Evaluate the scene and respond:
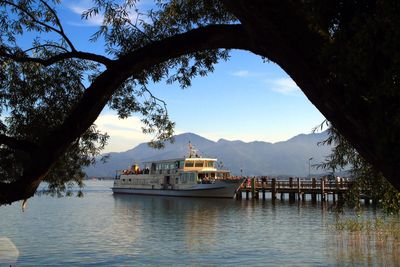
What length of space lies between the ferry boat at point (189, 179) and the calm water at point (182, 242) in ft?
76.0

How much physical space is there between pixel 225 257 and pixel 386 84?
20.3m

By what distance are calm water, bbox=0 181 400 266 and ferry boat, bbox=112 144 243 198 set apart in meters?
23.2

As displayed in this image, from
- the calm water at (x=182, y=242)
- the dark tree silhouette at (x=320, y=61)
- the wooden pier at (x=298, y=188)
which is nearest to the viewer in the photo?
the dark tree silhouette at (x=320, y=61)

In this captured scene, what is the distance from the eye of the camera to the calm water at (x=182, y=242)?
862 inches

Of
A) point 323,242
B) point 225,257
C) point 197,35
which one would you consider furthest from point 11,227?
point 197,35

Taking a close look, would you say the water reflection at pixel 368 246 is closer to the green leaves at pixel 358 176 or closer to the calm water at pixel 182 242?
the calm water at pixel 182 242

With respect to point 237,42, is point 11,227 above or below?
below

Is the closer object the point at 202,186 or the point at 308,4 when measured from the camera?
the point at 308,4

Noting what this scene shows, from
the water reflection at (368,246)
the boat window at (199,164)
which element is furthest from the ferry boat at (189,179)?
the water reflection at (368,246)

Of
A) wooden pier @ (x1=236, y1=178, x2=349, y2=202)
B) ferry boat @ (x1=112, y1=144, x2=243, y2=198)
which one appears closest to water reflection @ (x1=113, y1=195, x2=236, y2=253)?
wooden pier @ (x1=236, y1=178, x2=349, y2=202)

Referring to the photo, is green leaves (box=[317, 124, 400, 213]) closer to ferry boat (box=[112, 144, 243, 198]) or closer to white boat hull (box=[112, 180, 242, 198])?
white boat hull (box=[112, 180, 242, 198])

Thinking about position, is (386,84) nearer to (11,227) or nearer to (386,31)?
(386,31)

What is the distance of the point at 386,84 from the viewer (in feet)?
11.9

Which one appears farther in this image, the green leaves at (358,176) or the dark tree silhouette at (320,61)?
the green leaves at (358,176)
